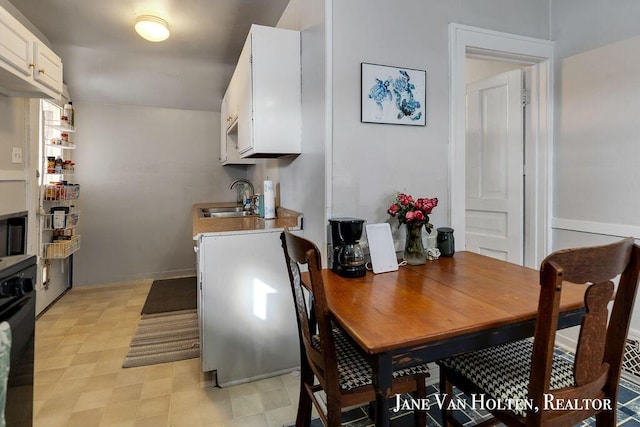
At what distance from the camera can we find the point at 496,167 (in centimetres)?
Result: 263

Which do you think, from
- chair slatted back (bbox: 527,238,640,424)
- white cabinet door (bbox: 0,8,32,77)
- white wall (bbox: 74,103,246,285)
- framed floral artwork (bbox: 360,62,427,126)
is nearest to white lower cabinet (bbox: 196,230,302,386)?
framed floral artwork (bbox: 360,62,427,126)

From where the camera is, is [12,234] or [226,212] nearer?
[12,234]

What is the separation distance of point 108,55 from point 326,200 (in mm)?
3004

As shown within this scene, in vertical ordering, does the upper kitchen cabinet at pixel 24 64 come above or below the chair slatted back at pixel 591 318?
above

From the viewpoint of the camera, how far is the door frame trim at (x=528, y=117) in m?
2.05

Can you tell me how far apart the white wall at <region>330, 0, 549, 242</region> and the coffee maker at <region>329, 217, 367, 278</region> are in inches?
13.1

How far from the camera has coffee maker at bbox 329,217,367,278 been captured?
1.49 m

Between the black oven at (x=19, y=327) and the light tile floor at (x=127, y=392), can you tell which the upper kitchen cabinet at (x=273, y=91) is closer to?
the black oven at (x=19, y=327)

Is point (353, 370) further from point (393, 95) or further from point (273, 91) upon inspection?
point (273, 91)

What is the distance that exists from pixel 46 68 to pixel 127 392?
2009mm

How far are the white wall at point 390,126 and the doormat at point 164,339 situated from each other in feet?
5.23

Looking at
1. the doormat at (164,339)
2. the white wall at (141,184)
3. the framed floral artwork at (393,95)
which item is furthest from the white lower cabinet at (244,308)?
the white wall at (141,184)

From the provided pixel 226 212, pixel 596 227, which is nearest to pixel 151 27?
pixel 226 212

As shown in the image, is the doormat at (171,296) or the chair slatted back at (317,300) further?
the doormat at (171,296)
